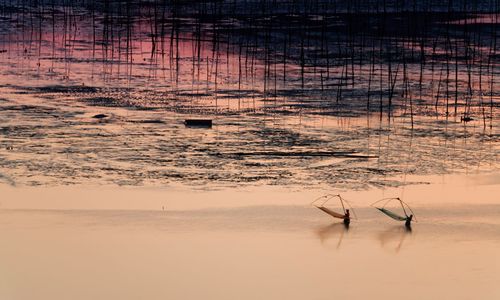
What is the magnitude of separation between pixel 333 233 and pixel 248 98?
6471 millimetres

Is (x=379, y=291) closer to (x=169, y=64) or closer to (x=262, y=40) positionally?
(x=169, y=64)

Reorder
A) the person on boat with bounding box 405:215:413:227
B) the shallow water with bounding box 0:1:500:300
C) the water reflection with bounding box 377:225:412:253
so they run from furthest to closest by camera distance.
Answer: the person on boat with bounding box 405:215:413:227
the water reflection with bounding box 377:225:412:253
the shallow water with bounding box 0:1:500:300

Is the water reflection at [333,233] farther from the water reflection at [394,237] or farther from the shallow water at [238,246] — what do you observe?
the water reflection at [394,237]

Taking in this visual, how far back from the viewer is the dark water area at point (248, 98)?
893 centimetres

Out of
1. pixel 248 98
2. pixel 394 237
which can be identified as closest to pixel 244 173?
pixel 394 237

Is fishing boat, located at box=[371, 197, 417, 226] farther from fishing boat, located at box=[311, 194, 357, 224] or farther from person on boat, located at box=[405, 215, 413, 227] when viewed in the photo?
fishing boat, located at box=[311, 194, 357, 224]

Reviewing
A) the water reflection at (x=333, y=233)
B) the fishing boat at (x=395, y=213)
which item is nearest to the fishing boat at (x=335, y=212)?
the water reflection at (x=333, y=233)

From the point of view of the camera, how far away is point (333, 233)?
22.5 feet

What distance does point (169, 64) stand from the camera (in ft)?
54.0

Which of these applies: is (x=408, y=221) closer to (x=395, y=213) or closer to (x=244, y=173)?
(x=395, y=213)

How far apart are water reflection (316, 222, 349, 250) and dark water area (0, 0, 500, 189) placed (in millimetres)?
1203


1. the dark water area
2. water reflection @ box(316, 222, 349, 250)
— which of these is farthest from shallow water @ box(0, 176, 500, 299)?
the dark water area

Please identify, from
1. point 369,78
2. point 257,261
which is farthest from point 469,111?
point 257,261

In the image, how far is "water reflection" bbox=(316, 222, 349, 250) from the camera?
667cm
